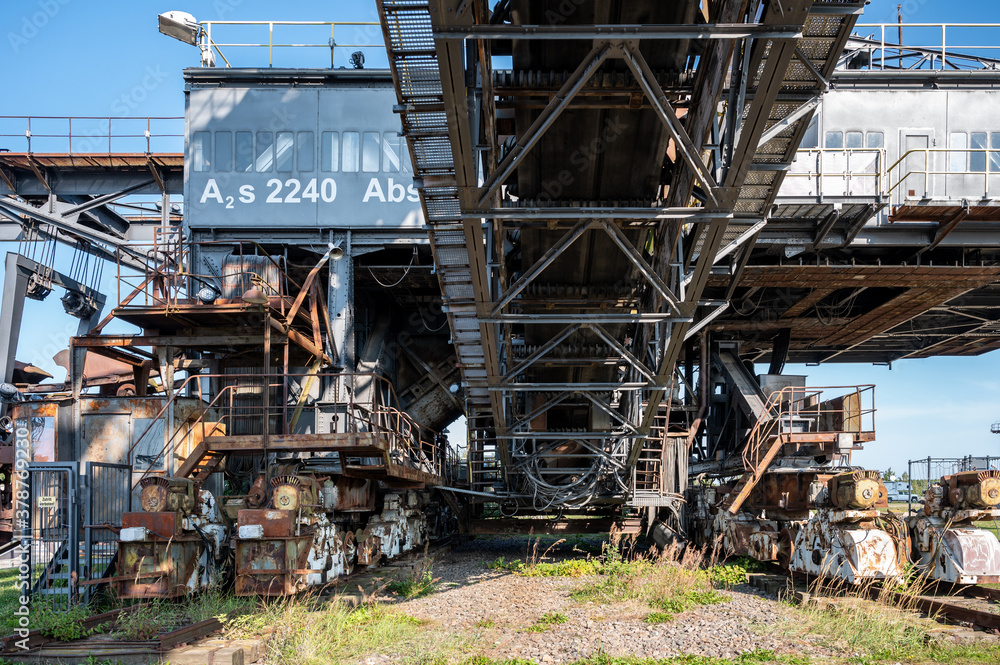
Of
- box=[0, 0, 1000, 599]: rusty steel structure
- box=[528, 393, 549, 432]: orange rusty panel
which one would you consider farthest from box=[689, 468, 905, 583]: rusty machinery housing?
box=[528, 393, 549, 432]: orange rusty panel

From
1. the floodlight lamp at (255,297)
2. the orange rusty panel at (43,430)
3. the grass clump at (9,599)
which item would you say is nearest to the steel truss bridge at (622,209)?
the floodlight lamp at (255,297)

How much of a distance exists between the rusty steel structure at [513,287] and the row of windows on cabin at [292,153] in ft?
0.26

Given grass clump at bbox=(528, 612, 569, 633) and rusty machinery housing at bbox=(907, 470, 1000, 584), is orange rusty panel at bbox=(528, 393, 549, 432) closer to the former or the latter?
grass clump at bbox=(528, 612, 569, 633)

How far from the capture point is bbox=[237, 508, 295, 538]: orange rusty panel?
11180 millimetres

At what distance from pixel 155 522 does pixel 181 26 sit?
14.3 m

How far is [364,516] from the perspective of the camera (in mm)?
17344

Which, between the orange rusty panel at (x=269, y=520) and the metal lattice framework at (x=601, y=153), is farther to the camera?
the orange rusty panel at (x=269, y=520)

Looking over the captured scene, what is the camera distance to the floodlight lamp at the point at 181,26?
19.8 meters

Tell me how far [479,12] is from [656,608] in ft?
27.0

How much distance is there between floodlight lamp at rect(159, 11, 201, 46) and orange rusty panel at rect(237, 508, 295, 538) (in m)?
14.2

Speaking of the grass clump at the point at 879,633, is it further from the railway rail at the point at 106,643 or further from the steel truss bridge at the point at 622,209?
the railway rail at the point at 106,643

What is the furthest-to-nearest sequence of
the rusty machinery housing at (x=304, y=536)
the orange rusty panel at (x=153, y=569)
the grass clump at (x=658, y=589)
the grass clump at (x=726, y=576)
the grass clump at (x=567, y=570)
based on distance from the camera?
the grass clump at (x=567, y=570)
the grass clump at (x=726, y=576)
the grass clump at (x=658, y=589)
the rusty machinery housing at (x=304, y=536)
the orange rusty panel at (x=153, y=569)

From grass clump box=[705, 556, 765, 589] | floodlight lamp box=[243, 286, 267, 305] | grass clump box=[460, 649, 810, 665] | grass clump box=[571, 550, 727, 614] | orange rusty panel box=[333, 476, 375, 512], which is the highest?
floodlight lamp box=[243, 286, 267, 305]

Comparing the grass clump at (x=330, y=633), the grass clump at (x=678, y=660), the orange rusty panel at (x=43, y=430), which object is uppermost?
the orange rusty panel at (x=43, y=430)
